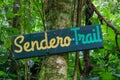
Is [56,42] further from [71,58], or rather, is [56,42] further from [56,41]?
[71,58]

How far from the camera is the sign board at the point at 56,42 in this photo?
3.37ft

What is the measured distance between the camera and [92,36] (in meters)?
1.05

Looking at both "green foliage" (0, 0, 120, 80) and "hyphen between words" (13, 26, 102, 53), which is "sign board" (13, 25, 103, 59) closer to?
"hyphen between words" (13, 26, 102, 53)

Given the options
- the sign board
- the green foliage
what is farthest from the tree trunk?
the green foliage

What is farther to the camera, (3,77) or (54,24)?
(3,77)

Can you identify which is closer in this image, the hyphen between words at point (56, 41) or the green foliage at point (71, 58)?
the hyphen between words at point (56, 41)

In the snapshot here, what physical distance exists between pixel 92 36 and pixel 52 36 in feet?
0.47

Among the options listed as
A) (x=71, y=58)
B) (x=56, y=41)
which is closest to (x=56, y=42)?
(x=56, y=41)

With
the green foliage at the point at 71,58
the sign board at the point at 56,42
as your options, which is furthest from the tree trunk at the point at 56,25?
the green foliage at the point at 71,58

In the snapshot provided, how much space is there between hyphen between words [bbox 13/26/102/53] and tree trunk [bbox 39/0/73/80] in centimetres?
5

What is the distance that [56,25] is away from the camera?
1.10 metres

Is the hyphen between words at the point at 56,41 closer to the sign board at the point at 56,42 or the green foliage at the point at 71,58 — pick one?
the sign board at the point at 56,42

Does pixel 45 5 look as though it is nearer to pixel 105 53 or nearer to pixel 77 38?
pixel 77 38

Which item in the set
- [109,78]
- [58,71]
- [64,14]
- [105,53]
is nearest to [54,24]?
[64,14]
